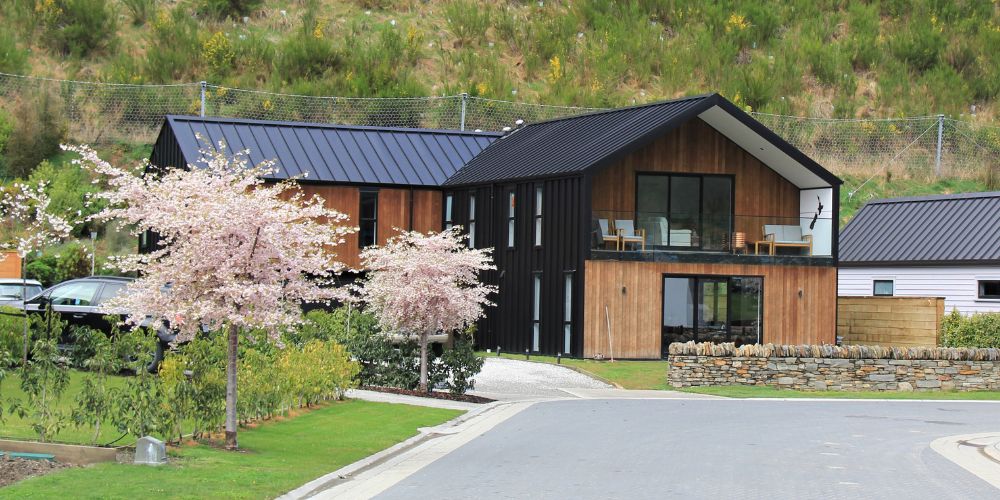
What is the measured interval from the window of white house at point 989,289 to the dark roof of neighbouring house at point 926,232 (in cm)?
61

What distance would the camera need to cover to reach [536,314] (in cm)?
3559

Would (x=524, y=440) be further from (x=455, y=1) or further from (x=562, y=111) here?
(x=455, y=1)

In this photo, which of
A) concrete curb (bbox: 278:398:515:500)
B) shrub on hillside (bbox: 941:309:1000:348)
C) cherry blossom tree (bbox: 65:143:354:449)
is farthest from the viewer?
shrub on hillside (bbox: 941:309:1000:348)

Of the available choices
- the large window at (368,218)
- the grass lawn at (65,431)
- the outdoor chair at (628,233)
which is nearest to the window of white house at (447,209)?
the large window at (368,218)

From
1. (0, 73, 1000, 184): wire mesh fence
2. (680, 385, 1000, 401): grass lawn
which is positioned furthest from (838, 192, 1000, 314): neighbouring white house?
(0, 73, 1000, 184): wire mesh fence

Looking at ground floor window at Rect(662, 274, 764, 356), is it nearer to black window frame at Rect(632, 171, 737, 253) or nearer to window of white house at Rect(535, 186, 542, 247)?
black window frame at Rect(632, 171, 737, 253)

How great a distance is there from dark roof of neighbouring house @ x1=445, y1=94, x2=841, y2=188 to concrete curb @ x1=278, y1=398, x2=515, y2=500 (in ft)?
41.9

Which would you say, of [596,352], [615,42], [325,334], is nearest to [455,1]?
[615,42]

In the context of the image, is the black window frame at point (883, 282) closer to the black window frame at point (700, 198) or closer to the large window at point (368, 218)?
the black window frame at point (700, 198)

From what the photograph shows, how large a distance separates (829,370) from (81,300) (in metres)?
16.2

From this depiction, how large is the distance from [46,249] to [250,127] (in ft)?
23.3

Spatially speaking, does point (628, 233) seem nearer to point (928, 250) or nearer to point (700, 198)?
point (700, 198)

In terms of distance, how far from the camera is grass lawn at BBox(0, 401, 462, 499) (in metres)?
12.8

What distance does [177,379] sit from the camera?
17781mm
